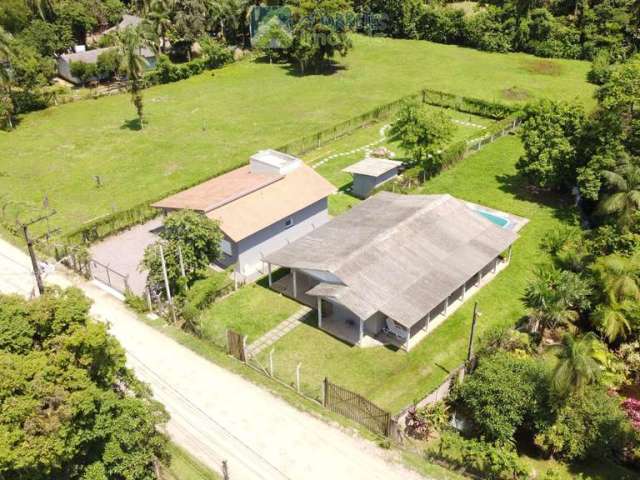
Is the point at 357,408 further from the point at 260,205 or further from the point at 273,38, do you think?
the point at 273,38

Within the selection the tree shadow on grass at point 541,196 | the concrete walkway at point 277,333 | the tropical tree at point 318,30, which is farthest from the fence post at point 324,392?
the tropical tree at point 318,30

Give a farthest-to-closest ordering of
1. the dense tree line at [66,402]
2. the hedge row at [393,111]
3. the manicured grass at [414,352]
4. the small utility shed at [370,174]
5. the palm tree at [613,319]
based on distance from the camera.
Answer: the hedge row at [393,111]
the small utility shed at [370,174]
the palm tree at [613,319]
the manicured grass at [414,352]
the dense tree line at [66,402]

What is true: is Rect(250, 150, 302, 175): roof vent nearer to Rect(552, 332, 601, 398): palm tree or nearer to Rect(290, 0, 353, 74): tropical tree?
Rect(552, 332, 601, 398): palm tree

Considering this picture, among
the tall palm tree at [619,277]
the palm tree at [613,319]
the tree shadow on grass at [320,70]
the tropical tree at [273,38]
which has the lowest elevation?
the palm tree at [613,319]

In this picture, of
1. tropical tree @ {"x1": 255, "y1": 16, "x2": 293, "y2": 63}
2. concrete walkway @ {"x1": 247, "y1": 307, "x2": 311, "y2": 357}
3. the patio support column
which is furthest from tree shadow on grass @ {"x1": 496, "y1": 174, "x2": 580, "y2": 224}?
tropical tree @ {"x1": 255, "y1": 16, "x2": 293, "y2": 63}

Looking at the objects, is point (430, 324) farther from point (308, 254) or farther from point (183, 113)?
point (183, 113)

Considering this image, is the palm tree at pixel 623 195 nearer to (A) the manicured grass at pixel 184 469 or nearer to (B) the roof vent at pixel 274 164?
(B) the roof vent at pixel 274 164

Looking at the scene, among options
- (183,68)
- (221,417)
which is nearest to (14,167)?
(183,68)
